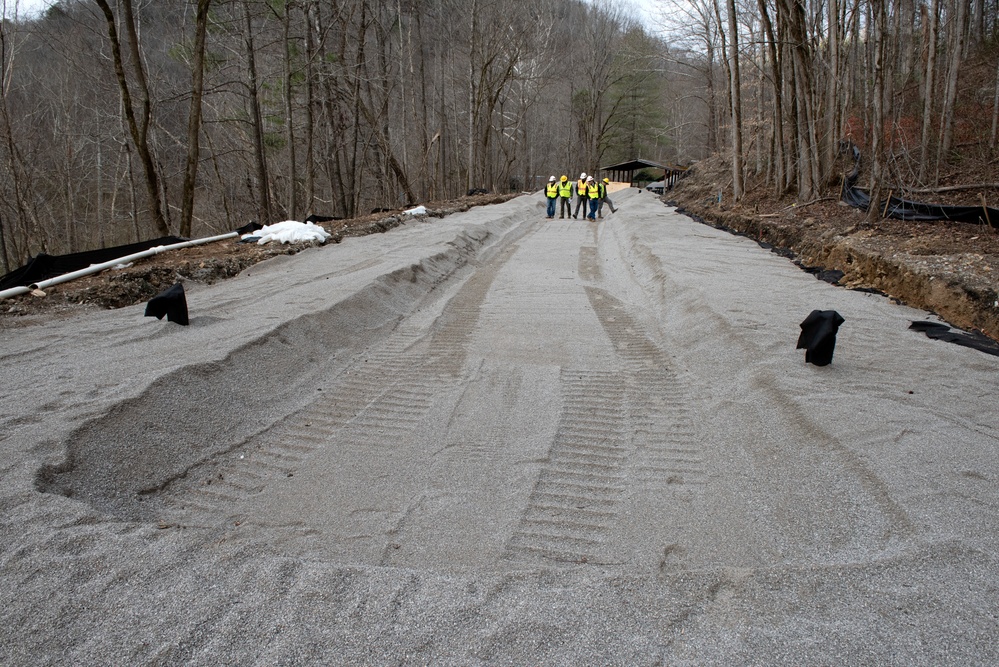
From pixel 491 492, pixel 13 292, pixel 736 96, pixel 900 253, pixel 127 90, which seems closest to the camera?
pixel 491 492

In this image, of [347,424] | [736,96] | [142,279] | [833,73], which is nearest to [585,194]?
[736,96]

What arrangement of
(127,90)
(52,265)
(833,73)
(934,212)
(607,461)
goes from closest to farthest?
1. (607,461)
2. (52,265)
3. (934,212)
4. (127,90)
5. (833,73)

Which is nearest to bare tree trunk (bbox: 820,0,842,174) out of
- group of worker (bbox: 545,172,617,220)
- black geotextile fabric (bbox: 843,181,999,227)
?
black geotextile fabric (bbox: 843,181,999,227)

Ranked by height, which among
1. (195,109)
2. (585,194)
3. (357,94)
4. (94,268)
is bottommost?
(94,268)

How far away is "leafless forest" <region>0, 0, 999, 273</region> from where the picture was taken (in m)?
15.0

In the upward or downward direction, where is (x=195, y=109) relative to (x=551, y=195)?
upward

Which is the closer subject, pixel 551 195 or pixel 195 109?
pixel 195 109

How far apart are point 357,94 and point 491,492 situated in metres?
21.4

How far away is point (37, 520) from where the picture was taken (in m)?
2.81

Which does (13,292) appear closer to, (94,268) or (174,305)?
(94,268)

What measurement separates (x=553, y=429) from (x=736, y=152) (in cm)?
1783

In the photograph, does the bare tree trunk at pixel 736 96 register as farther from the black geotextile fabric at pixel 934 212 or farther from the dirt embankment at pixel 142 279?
the dirt embankment at pixel 142 279

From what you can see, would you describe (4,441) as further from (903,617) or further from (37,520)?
(903,617)

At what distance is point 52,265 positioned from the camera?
320 inches
